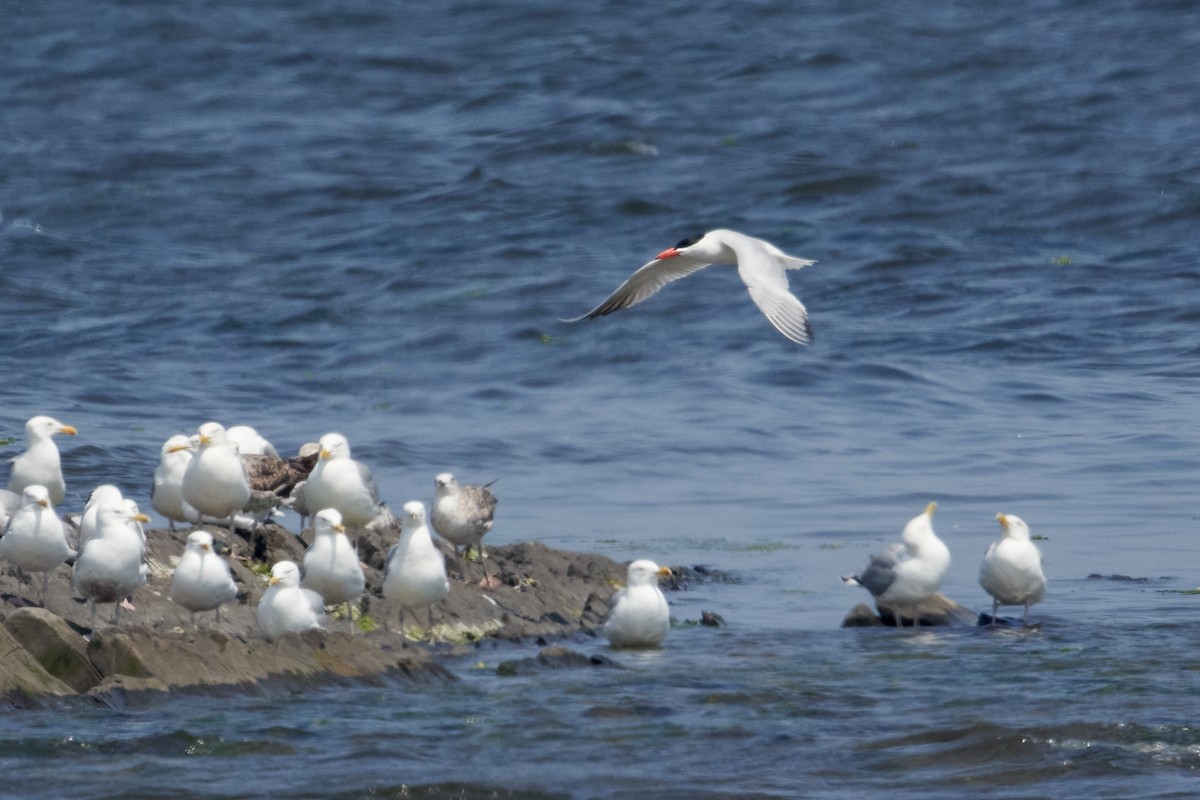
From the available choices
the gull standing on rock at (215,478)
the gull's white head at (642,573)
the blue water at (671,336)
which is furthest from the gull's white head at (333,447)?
the gull's white head at (642,573)

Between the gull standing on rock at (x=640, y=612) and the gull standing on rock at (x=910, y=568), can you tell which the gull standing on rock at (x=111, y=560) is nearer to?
the gull standing on rock at (x=640, y=612)

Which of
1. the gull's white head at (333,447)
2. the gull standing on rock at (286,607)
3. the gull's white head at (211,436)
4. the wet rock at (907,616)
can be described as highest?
the gull's white head at (211,436)

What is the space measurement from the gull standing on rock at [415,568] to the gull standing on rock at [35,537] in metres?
1.75

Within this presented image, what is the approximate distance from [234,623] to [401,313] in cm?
1492

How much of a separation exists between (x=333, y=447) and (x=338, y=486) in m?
0.25

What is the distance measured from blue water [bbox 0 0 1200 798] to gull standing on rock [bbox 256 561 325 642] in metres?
0.54

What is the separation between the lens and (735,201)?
30.3 m

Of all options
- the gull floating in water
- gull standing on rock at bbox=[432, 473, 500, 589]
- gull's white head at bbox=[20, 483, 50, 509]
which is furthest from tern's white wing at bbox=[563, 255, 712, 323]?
gull's white head at bbox=[20, 483, 50, 509]

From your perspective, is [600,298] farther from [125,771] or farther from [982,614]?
[125,771]

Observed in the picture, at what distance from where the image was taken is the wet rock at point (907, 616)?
11.3 m

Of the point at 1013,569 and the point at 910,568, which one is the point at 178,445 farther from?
the point at 1013,569

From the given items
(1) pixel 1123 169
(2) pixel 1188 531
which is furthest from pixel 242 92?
(2) pixel 1188 531

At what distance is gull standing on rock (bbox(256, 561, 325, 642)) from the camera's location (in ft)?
31.1

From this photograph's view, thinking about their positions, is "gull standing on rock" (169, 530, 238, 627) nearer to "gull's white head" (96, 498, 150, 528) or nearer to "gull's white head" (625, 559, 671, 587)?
"gull's white head" (96, 498, 150, 528)
